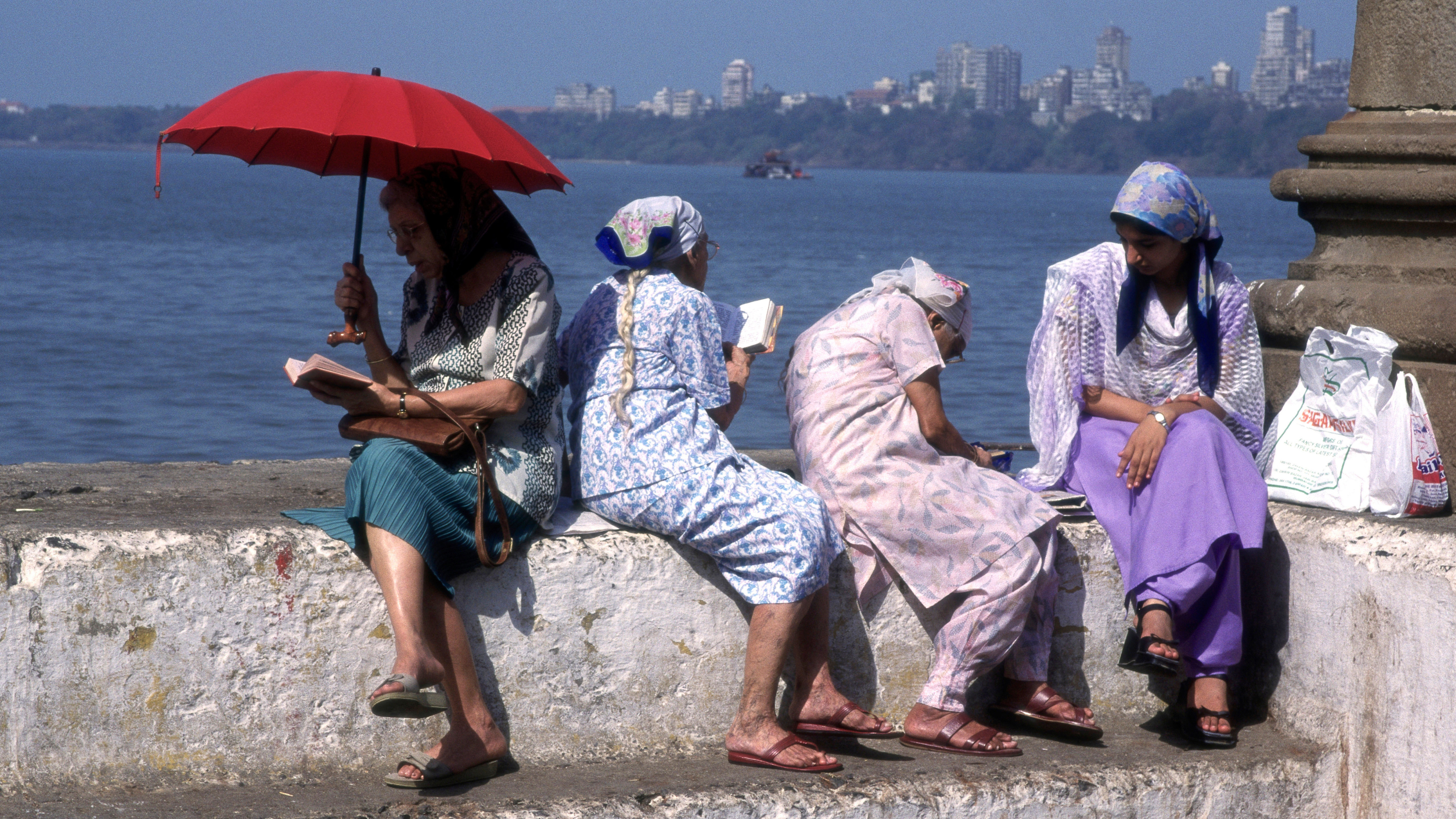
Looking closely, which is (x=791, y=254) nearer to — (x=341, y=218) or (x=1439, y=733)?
(x=341, y=218)

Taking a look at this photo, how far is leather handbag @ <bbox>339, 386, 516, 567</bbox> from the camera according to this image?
2951 millimetres

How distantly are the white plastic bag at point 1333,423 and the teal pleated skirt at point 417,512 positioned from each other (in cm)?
192

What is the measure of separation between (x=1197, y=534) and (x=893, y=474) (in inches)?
28.1

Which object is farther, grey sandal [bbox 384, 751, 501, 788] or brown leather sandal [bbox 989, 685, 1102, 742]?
brown leather sandal [bbox 989, 685, 1102, 742]

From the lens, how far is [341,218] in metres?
59.8

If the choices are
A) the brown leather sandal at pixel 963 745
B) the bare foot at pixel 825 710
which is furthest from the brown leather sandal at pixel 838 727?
the brown leather sandal at pixel 963 745

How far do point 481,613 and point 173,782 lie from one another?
2.26 ft

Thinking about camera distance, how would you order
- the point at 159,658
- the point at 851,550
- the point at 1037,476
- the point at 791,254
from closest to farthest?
the point at 159,658
the point at 851,550
the point at 1037,476
the point at 791,254

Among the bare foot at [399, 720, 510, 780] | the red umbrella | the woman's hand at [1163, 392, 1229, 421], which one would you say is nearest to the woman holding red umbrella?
the bare foot at [399, 720, 510, 780]

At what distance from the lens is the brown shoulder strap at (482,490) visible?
115 inches

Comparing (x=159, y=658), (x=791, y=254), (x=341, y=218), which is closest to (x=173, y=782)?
(x=159, y=658)

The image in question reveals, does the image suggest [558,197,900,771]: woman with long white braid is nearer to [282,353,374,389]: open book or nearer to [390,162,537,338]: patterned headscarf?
[390,162,537,338]: patterned headscarf

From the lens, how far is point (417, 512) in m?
2.86

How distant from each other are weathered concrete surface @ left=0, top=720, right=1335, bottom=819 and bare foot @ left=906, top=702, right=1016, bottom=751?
37 millimetres
